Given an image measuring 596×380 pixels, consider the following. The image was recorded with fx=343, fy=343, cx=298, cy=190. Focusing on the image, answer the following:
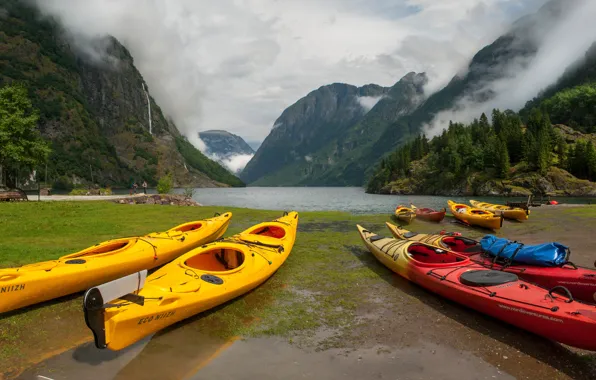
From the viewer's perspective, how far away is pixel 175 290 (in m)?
7.97

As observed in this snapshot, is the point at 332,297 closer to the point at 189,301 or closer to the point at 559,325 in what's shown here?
the point at 189,301

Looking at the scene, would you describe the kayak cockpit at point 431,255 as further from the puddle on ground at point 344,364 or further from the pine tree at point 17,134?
the pine tree at point 17,134

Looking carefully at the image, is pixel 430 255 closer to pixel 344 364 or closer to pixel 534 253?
pixel 534 253

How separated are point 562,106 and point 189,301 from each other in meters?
180

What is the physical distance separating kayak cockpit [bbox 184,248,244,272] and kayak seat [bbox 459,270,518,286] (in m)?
6.86

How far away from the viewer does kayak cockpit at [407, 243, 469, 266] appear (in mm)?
12227

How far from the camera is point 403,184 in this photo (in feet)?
452

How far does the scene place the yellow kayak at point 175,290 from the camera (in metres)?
6.23

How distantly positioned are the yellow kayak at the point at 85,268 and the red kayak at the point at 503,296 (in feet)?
28.1

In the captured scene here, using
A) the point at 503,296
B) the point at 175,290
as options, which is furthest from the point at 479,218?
the point at 175,290

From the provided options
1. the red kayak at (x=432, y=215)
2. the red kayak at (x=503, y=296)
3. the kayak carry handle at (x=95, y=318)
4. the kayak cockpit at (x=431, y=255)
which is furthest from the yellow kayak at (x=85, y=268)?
the red kayak at (x=432, y=215)

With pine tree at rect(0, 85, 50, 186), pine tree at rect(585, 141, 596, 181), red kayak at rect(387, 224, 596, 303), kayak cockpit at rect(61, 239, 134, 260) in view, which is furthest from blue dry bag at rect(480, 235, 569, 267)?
pine tree at rect(585, 141, 596, 181)

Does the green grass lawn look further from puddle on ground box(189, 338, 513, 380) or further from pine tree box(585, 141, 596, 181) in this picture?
pine tree box(585, 141, 596, 181)

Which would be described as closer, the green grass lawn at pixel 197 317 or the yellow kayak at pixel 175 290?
the yellow kayak at pixel 175 290
